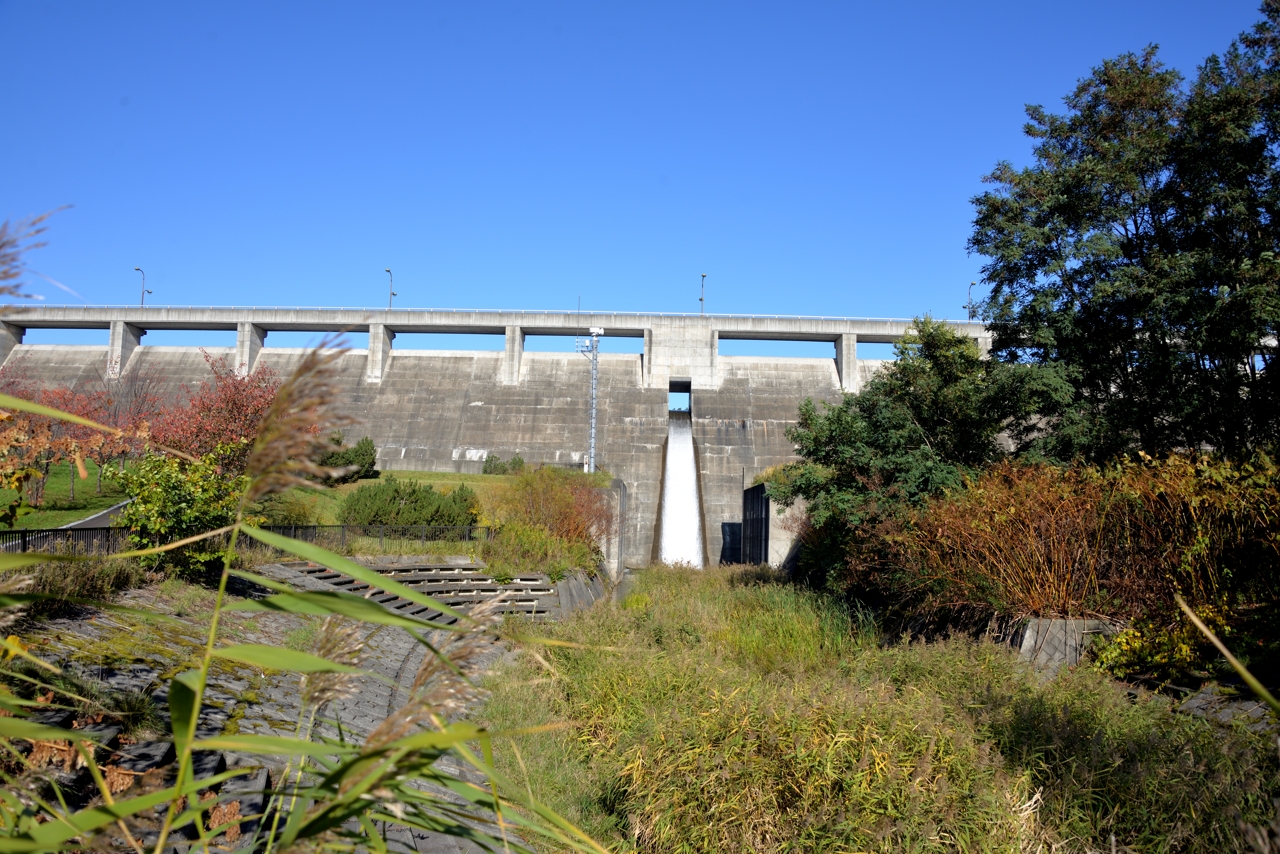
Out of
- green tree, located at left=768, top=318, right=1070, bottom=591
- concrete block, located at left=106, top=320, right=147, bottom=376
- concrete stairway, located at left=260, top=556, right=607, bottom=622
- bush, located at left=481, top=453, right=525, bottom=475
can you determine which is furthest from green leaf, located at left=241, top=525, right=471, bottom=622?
concrete block, located at left=106, top=320, right=147, bottom=376

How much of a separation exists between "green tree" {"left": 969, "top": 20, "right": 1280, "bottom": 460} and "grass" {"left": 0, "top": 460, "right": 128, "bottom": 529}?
1698 centimetres

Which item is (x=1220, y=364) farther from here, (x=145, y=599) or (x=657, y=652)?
(x=145, y=599)

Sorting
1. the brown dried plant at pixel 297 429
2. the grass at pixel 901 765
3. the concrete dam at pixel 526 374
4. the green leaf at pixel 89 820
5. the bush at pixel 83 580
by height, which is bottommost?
the grass at pixel 901 765

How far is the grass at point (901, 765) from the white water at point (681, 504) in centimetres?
2393

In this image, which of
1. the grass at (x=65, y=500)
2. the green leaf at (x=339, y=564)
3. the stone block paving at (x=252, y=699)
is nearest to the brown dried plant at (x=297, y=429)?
the green leaf at (x=339, y=564)

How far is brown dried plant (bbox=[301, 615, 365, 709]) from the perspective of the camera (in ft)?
4.82

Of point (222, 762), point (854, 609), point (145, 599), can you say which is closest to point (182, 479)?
point (145, 599)

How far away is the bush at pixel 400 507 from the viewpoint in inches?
763

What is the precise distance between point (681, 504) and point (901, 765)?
28.8m

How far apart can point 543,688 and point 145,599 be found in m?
3.91

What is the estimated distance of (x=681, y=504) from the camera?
33.6 metres

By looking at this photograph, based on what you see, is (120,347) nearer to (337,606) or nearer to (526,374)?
(526,374)

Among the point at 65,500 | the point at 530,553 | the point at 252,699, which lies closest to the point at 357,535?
the point at 530,553

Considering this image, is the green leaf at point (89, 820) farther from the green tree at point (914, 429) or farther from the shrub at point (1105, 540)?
the green tree at point (914, 429)
